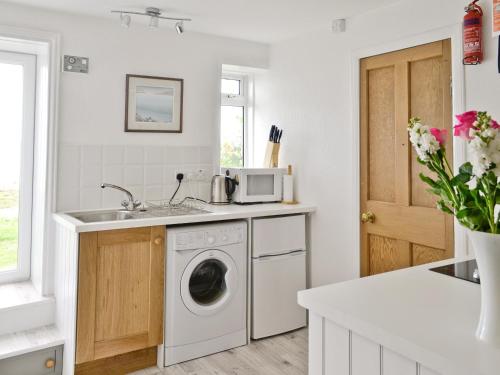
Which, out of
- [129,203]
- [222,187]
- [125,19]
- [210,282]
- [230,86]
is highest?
[125,19]

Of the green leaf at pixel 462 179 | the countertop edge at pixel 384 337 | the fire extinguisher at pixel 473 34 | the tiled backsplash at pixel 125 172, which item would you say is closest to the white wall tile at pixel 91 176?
the tiled backsplash at pixel 125 172

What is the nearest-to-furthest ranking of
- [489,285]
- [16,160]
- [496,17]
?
[489,285]
[496,17]
[16,160]

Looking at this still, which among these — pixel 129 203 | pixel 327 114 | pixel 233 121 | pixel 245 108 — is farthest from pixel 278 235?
pixel 245 108

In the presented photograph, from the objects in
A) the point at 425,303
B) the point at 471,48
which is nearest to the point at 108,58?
the point at 471,48

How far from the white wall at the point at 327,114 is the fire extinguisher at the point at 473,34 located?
259mm

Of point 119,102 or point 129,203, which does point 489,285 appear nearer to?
point 129,203

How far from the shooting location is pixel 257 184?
10.9ft

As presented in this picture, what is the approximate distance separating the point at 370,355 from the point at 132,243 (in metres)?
1.78

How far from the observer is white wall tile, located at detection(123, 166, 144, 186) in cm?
308

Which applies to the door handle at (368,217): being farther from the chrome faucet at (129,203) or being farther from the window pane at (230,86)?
the window pane at (230,86)

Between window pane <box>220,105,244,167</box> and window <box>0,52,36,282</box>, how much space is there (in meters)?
1.59

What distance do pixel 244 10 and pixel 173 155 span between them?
4.03ft

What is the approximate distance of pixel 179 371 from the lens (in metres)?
2.54

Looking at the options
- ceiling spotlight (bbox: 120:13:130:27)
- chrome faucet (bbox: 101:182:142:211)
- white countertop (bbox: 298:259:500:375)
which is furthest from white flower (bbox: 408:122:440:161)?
ceiling spotlight (bbox: 120:13:130:27)
